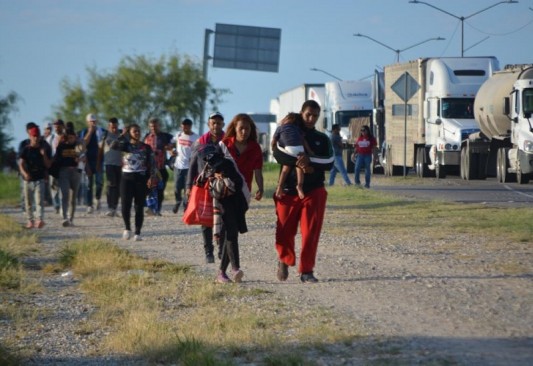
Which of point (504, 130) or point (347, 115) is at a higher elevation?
point (347, 115)

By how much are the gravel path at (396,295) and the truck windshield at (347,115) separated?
Result: 33915 mm

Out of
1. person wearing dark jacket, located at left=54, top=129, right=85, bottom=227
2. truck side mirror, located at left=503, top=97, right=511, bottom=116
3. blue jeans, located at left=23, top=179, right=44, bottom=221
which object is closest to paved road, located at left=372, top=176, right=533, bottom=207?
truck side mirror, located at left=503, top=97, right=511, bottom=116

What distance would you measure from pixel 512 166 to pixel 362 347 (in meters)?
27.5

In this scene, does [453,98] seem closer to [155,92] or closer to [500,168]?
[500,168]

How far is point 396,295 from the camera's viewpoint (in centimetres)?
1138

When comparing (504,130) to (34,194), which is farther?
(504,130)

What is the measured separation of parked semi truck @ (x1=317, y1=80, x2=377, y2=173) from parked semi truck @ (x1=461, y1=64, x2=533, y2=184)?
45.5 ft

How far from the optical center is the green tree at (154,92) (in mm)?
72625

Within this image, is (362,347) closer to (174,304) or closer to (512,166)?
(174,304)

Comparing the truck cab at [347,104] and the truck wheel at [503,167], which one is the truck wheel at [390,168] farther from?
the truck wheel at [503,167]

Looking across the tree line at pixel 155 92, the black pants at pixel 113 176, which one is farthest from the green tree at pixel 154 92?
the black pants at pixel 113 176

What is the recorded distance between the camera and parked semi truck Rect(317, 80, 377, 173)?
2085 inches

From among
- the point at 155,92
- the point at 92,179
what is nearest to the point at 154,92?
the point at 155,92

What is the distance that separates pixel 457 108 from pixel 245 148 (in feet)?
91.2
